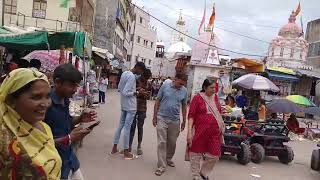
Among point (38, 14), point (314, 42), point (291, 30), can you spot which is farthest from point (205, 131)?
point (291, 30)

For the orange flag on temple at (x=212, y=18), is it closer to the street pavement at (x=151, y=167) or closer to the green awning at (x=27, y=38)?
the street pavement at (x=151, y=167)

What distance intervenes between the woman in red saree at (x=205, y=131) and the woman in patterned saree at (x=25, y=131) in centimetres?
432

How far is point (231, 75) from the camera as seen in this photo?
2547 cm

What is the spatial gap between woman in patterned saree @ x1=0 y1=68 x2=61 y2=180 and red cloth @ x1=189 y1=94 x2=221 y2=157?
431cm

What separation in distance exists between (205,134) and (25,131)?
453cm

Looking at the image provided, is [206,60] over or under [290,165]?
over

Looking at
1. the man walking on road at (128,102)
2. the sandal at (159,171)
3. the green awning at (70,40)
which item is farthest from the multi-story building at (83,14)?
the sandal at (159,171)

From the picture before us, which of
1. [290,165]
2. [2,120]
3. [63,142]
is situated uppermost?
[2,120]

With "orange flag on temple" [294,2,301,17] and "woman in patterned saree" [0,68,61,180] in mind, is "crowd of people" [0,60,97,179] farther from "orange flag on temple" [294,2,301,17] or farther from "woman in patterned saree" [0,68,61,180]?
"orange flag on temple" [294,2,301,17]

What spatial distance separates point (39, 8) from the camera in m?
28.1

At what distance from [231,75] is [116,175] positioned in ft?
64.0

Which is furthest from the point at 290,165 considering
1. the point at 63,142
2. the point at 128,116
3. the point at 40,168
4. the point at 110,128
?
the point at 40,168

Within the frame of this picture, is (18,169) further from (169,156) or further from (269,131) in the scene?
(269,131)

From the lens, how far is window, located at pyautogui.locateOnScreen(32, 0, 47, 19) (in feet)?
91.8
